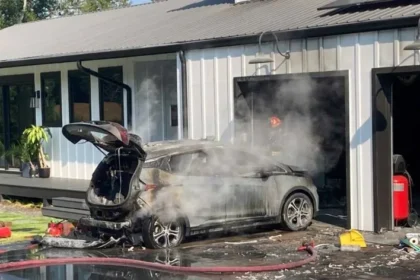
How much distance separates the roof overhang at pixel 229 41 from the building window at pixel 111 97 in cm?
112

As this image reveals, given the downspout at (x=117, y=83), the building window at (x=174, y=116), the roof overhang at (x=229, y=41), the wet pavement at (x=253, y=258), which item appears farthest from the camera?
the downspout at (x=117, y=83)

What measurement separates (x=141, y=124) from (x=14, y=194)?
3.60 m

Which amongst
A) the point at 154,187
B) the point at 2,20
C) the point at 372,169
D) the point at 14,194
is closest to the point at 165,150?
the point at 154,187

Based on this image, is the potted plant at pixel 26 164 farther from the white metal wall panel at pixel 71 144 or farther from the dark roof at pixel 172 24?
the dark roof at pixel 172 24

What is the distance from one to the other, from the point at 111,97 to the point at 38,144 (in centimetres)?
259

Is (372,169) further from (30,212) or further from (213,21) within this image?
(30,212)

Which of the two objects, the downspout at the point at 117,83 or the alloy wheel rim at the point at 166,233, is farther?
the downspout at the point at 117,83

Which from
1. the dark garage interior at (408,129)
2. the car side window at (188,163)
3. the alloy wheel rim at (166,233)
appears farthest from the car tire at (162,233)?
the dark garage interior at (408,129)

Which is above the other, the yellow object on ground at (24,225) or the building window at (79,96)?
the building window at (79,96)

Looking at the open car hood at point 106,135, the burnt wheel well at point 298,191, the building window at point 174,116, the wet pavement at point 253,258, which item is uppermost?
the building window at point 174,116

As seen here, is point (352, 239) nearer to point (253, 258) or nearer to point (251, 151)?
point (253, 258)

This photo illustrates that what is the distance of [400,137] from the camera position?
1720 cm

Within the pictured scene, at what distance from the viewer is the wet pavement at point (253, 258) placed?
30.0ft

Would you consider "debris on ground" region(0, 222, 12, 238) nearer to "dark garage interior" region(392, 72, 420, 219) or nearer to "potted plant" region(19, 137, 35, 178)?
"potted plant" region(19, 137, 35, 178)
